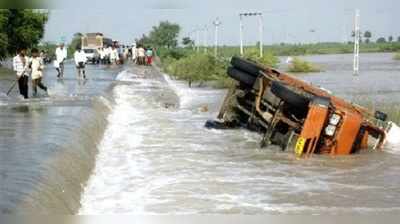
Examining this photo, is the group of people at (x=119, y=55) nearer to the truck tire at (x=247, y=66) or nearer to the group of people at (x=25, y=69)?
the group of people at (x=25, y=69)

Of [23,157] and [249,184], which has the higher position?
[23,157]

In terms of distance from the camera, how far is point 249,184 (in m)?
10.0

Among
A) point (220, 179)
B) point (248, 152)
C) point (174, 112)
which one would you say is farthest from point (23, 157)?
point (174, 112)

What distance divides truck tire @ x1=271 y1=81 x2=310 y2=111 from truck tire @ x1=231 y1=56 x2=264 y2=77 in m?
2.13

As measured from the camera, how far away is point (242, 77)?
15.9m

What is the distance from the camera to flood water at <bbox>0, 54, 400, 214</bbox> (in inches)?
314

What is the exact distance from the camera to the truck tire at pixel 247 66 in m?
15.6

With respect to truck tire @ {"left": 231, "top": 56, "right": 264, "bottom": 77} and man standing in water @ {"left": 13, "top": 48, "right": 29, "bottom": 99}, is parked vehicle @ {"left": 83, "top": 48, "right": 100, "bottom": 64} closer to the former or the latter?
man standing in water @ {"left": 13, "top": 48, "right": 29, "bottom": 99}

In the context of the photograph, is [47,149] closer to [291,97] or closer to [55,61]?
[291,97]

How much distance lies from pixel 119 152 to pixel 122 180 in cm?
313

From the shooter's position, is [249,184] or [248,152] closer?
[249,184]

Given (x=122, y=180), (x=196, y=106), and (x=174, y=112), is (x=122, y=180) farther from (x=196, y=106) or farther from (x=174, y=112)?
(x=196, y=106)

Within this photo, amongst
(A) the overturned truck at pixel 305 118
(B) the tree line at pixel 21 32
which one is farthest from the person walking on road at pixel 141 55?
(A) the overturned truck at pixel 305 118

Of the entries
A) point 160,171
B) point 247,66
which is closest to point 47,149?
point 160,171
